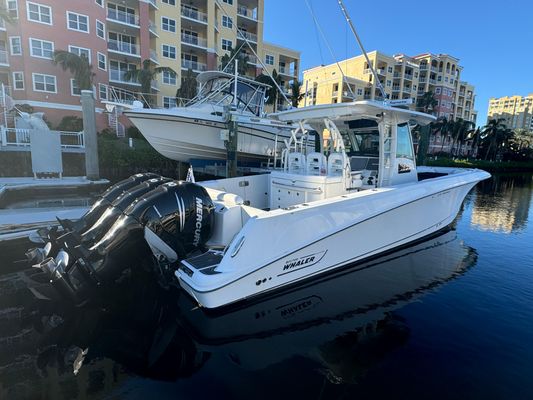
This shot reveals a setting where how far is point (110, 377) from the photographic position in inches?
110

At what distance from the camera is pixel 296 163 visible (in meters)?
6.78

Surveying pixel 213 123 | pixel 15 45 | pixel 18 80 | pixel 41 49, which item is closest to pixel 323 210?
pixel 213 123

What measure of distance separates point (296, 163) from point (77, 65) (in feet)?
65.7

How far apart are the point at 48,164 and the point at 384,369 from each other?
43.0 feet

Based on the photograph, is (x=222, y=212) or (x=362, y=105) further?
(x=362, y=105)

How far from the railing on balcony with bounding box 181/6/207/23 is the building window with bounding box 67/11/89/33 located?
881 cm

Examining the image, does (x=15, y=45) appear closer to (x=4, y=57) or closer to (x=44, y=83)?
(x=4, y=57)

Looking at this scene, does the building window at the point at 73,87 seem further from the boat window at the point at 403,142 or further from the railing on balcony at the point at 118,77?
the boat window at the point at 403,142

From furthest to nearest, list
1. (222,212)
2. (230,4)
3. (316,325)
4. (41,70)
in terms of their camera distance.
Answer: (230,4), (41,70), (222,212), (316,325)

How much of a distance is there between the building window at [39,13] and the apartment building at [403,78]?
3582cm

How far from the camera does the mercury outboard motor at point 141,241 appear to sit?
11.7 feet

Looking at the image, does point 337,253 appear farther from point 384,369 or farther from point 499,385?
point 499,385

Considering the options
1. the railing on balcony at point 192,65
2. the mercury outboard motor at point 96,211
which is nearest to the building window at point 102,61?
the railing on balcony at point 192,65

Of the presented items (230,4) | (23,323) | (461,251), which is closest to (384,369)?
(23,323)
